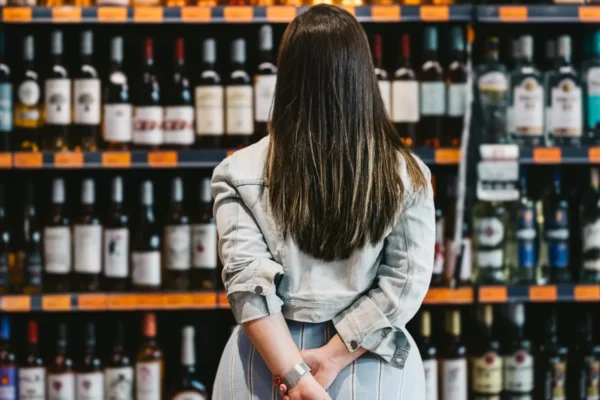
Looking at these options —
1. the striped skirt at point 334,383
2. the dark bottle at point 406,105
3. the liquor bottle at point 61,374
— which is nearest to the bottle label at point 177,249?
the liquor bottle at point 61,374

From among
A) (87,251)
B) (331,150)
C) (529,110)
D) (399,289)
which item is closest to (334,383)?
(399,289)

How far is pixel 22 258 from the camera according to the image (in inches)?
97.7

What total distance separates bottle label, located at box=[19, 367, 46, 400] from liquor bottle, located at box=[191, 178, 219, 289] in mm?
496

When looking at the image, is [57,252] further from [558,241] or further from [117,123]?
[558,241]

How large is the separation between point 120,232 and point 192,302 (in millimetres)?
291

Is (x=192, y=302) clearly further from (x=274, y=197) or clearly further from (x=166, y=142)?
(x=274, y=197)

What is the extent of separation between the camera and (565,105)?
244cm

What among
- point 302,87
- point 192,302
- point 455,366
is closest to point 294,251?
point 302,87

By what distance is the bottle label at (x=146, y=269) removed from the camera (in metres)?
2.37

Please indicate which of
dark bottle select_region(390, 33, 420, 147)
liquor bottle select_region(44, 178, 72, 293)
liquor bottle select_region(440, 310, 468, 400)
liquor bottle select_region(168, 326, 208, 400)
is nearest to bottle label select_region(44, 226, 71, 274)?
liquor bottle select_region(44, 178, 72, 293)

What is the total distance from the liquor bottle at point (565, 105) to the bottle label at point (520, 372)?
63 cm

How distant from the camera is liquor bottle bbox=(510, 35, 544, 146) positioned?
7.98ft

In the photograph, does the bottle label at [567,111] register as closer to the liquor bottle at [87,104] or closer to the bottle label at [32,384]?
the liquor bottle at [87,104]

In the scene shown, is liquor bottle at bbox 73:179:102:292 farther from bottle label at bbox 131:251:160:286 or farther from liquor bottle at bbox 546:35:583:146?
liquor bottle at bbox 546:35:583:146
